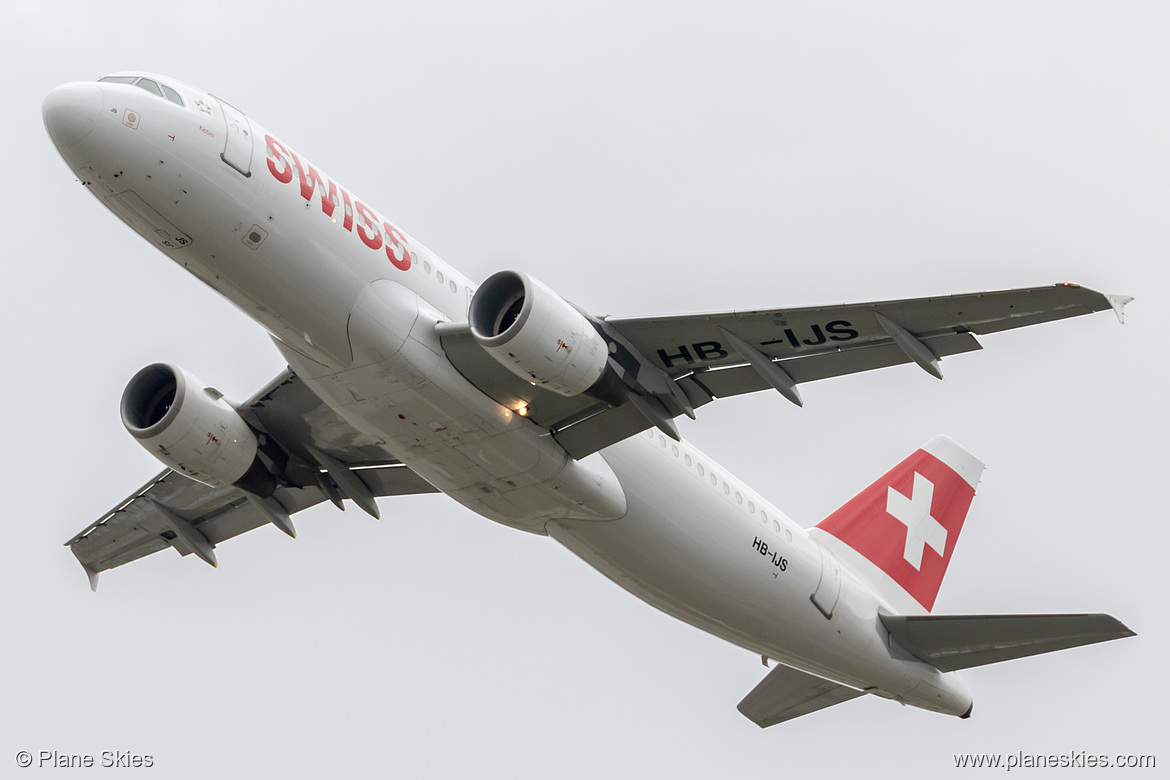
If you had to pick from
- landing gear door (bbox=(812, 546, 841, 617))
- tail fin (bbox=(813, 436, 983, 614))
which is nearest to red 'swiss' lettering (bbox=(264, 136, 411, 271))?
landing gear door (bbox=(812, 546, 841, 617))

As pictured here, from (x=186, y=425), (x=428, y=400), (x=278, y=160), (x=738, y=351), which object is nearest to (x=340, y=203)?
(x=278, y=160)

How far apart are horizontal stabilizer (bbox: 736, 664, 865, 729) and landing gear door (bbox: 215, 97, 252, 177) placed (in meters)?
14.1

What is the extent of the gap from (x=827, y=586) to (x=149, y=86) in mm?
13443

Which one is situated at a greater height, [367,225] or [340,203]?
[340,203]

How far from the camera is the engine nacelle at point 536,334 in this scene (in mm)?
16797

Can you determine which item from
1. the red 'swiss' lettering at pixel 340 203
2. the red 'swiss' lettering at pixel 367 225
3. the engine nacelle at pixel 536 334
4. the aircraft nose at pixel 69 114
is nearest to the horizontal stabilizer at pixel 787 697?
the engine nacelle at pixel 536 334

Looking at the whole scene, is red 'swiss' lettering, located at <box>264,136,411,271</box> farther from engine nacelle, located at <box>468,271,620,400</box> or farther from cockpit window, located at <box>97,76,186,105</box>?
engine nacelle, located at <box>468,271,620,400</box>

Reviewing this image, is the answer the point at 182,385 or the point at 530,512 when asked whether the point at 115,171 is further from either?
the point at 530,512

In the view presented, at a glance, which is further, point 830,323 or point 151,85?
point 830,323

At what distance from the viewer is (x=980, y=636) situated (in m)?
22.2

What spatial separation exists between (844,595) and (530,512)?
6.14 metres

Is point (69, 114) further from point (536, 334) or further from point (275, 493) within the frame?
point (275, 493)

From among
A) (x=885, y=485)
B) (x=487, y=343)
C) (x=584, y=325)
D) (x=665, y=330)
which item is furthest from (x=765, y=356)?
(x=885, y=485)

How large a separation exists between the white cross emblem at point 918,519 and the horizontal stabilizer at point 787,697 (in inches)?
116
